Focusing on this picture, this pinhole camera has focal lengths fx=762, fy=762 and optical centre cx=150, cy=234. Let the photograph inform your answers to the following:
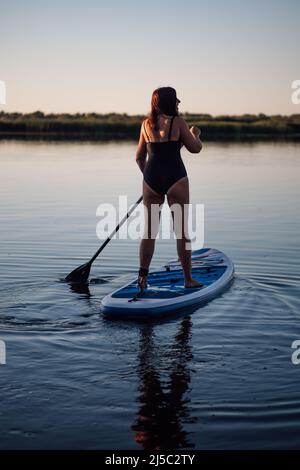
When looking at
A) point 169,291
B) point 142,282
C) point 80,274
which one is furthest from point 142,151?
point 80,274

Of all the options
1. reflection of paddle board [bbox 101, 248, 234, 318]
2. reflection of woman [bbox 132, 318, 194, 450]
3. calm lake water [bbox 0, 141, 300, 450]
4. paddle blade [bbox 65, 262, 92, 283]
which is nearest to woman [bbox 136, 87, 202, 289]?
reflection of paddle board [bbox 101, 248, 234, 318]

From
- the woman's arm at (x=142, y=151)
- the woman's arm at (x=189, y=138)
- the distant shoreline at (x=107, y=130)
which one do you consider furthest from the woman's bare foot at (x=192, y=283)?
the distant shoreline at (x=107, y=130)

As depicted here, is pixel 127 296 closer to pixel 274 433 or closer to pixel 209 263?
pixel 209 263

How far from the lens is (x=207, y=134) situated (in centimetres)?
6050

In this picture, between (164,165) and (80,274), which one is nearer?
(164,165)

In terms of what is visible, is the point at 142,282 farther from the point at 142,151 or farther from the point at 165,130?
the point at 165,130

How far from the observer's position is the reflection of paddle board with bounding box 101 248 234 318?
7.03 m

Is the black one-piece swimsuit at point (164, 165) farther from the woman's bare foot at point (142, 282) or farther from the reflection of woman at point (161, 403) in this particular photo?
the reflection of woman at point (161, 403)

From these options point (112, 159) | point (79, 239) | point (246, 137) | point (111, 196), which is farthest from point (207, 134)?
point (79, 239)

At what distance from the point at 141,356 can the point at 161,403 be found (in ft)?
3.21

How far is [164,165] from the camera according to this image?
746 centimetres

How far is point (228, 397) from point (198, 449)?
2.56ft

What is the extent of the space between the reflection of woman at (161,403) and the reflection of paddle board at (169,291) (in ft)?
2.74
